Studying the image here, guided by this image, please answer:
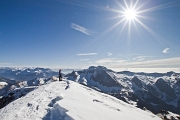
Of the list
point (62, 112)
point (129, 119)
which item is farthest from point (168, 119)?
point (62, 112)

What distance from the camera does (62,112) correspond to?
10.2 meters

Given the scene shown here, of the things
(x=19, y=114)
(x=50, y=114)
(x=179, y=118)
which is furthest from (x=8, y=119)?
(x=179, y=118)

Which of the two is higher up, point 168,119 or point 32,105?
point 32,105

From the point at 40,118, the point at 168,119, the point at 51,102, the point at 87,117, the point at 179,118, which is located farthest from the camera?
the point at 179,118

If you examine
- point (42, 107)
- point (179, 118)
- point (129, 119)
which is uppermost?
point (42, 107)

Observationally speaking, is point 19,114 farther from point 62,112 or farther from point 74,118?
point 74,118

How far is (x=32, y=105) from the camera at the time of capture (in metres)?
12.8

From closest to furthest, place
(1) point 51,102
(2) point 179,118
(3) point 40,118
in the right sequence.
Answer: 1. (3) point 40,118
2. (1) point 51,102
3. (2) point 179,118

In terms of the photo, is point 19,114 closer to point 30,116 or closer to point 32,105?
point 30,116

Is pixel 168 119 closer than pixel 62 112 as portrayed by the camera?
No

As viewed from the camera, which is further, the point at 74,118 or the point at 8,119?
the point at 8,119

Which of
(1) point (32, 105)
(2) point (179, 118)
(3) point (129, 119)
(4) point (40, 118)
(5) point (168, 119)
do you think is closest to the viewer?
(4) point (40, 118)

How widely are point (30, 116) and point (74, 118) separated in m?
3.78

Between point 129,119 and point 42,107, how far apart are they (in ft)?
24.6
